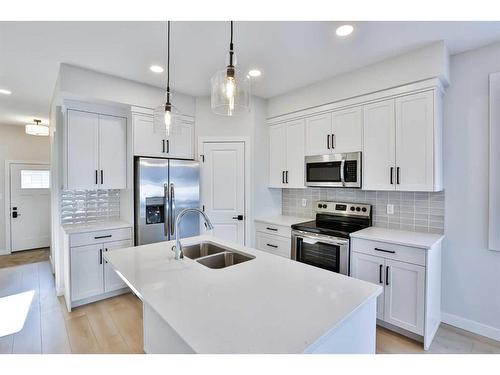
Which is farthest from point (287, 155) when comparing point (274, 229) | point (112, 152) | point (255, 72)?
point (112, 152)

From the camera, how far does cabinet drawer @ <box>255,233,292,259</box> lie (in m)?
3.26

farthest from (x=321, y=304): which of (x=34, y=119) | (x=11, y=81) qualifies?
(x=34, y=119)

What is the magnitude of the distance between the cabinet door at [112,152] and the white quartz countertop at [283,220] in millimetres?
1928

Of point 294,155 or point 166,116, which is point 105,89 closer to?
point 166,116

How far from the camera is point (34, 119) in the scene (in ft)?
15.9

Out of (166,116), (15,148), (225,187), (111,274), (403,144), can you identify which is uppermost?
(15,148)

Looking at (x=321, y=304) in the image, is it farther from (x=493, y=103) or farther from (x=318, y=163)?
(x=493, y=103)

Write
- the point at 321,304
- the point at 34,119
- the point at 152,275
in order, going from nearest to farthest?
the point at 321,304 → the point at 152,275 → the point at 34,119

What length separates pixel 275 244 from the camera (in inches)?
135

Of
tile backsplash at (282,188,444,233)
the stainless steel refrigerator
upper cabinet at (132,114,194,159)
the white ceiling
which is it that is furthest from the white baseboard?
upper cabinet at (132,114,194,159)

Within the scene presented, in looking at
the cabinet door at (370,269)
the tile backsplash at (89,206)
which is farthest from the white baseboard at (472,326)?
the tile backsplash at (89,206)

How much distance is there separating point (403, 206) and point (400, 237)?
0.53 metres

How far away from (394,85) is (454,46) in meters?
0.55

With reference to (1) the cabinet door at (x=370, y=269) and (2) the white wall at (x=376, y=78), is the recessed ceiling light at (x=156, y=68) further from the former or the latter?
(1) the cabinet door at (x=370, y=269)
